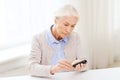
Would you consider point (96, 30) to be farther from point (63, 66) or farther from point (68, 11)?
point (63, 66)

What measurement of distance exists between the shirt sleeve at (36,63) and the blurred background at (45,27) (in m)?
0.78

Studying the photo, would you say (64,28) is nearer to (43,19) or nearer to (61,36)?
(61,36)

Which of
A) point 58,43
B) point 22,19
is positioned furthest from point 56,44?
point 22,19

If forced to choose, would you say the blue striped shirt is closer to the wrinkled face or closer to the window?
the wrinkled face

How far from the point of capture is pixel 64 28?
6.68 feet

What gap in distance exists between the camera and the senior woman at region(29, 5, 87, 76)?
1983 millimetres

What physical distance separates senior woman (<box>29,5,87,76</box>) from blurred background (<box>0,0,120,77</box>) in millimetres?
725

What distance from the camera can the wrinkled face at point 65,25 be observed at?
1.99m

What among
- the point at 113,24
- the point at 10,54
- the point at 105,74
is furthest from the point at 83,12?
the point at 105,74

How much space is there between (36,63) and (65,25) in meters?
0.35

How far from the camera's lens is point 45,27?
2895 millimetres

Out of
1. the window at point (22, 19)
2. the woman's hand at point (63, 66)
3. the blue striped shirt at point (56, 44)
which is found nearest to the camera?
the woman's hand at point (63, 66)

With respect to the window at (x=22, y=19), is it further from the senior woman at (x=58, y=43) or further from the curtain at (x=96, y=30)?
the senior woman at (x=58, y=43)

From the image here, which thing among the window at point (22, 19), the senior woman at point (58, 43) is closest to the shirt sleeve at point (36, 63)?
the senior woman at point (58, 43)
